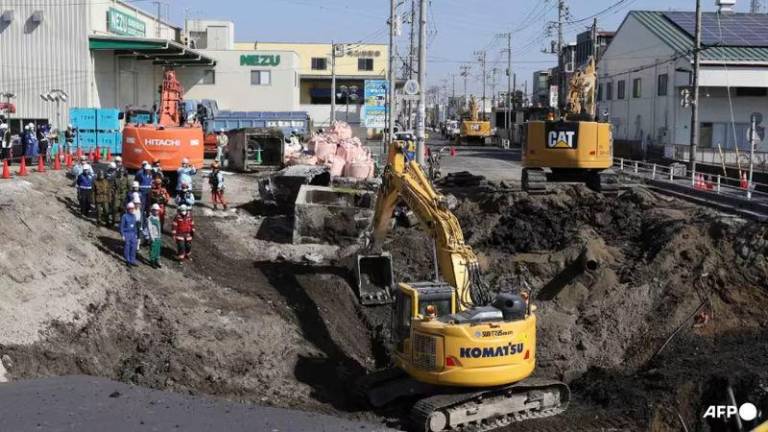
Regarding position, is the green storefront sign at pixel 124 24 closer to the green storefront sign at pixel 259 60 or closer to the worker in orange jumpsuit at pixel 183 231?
the green storefront sign at pixel 259 60

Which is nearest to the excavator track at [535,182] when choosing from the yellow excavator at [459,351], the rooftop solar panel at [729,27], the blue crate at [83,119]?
the yellow excavator at [459,351]

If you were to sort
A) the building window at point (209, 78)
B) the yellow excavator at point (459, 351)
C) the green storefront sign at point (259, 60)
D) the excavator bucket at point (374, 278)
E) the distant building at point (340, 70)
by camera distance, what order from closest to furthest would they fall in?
1. the yellow excavator at point (459, 351)
2. the excavator bucket at point (374, 278)
3. the building window at point (209, 78)
4. the green storefront sign at point (259, 60)
5. the distant building at point (340, 70)

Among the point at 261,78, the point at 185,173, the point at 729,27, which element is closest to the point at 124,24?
the point at 261,78

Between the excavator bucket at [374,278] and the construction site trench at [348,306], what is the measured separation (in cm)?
32

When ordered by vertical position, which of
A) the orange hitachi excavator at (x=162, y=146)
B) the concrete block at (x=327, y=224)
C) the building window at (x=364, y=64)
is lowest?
the concrete block at (x=327, y=224)

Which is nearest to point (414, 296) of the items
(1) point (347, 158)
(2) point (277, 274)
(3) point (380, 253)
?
(3) point (380, 253)

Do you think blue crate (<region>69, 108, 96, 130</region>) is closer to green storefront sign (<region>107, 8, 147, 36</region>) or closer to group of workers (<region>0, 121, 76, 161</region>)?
group of workers (<region>0, 121, 76, 161</region>)

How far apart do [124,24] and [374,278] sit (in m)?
33.6

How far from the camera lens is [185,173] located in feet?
86.8

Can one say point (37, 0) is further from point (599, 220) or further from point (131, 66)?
point (599, 220)

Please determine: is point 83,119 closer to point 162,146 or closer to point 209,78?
point 162,146

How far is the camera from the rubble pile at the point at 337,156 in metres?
36.0

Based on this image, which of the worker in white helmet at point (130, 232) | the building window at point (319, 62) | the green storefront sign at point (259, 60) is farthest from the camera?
the building window at point (319, 62)

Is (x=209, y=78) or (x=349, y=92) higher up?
(x=209, y=78)
